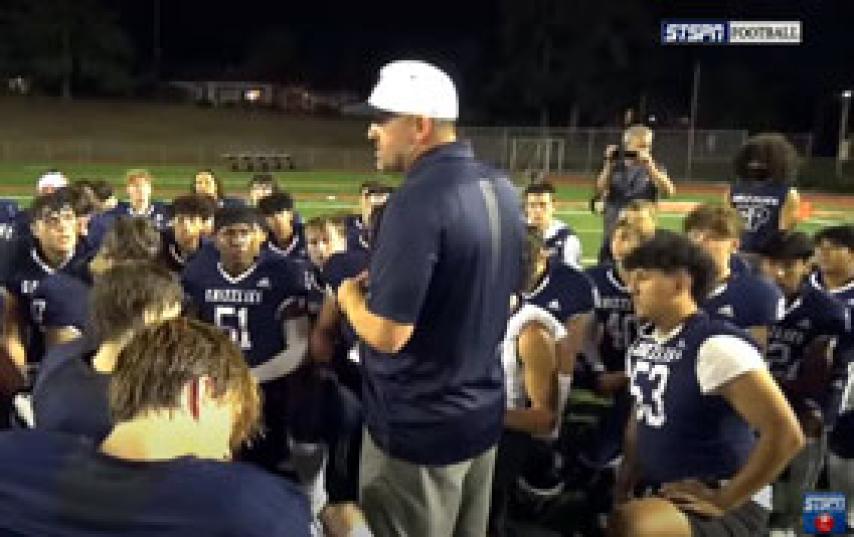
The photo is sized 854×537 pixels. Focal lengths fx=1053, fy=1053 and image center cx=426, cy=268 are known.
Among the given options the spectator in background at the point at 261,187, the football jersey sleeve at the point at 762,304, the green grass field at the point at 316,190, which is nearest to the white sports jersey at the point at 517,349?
the football jersey sleeve at the point at 762,304

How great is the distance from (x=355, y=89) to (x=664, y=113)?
796 inches

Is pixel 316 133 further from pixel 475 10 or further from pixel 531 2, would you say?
pixel 475 10

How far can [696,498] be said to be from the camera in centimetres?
314

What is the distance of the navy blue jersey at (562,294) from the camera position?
493 centimetres

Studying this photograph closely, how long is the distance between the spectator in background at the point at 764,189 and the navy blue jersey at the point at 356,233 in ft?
8.13

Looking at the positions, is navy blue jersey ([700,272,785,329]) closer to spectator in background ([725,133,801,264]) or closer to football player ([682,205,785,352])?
football player ([682,205,785,352])

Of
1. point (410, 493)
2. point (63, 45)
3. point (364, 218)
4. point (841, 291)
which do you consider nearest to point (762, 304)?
point (841, 291)

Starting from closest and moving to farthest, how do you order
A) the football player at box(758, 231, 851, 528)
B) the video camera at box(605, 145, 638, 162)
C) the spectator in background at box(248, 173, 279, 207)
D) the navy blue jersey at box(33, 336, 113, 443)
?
the navy blue jersey at box(33, 336, 113, 443), the football player at box(758, 231, 851, 528), the spectator in background at box(248, 173, 279, 207), the video camera at box(605, 145, 638, 162)

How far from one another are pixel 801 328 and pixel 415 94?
2.87 metres

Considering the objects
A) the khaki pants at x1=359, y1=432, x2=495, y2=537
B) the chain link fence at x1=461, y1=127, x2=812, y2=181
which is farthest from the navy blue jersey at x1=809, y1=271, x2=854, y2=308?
the chain link fence at x1=461, y1=127, x2=812, y2=181

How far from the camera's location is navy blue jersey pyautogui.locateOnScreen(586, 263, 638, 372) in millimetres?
5695

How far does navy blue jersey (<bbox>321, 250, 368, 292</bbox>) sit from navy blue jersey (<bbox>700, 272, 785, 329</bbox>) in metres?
1.86

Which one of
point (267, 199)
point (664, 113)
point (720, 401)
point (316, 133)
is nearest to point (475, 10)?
point (664, 113)

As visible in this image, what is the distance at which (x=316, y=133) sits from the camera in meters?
47.0
